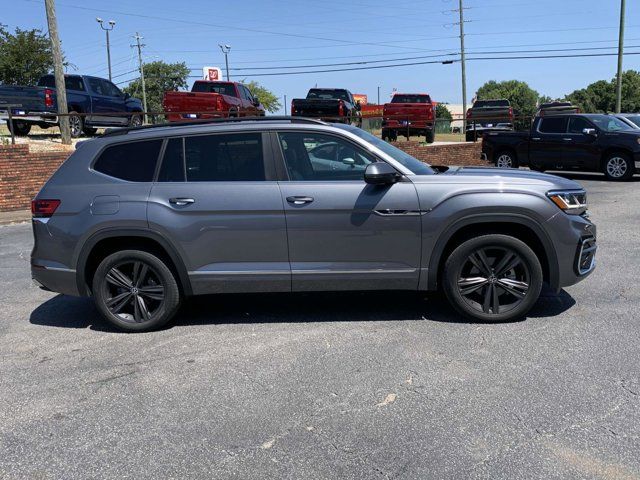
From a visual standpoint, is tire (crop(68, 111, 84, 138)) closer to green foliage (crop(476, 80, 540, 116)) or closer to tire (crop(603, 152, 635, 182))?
tire (crop(603, 152, 635, 182))

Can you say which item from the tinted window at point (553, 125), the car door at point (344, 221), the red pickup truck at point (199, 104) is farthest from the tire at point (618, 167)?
the car door at point (344, 221)

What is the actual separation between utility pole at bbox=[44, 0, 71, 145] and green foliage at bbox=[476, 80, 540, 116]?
375 ft

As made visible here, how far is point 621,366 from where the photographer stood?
4.08m

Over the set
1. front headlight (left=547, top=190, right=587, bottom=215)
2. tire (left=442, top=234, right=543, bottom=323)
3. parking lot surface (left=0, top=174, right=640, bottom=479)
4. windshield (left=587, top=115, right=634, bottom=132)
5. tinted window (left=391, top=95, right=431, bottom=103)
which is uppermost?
tinted window (left=391, top=95, right=431, bottom=103)

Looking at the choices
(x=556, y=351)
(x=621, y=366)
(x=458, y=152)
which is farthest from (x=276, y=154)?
(x=458, y=152)

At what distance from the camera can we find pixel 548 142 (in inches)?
649

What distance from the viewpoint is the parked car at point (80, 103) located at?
18.8 metres

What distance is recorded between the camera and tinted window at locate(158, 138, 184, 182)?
507cm

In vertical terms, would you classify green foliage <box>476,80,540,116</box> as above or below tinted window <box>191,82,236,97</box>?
above

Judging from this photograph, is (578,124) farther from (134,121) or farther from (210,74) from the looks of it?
(210,74)

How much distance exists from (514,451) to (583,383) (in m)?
1.02

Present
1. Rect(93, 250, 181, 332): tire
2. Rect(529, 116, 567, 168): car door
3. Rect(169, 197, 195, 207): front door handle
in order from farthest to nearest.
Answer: Rect(529, 116, 567, 168): car door, Rect(93, 250, 181, 332): tire, Rect(169, 197, 195, 207): front door handle

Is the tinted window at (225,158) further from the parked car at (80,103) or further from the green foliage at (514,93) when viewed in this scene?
the green foliage at (514,93)

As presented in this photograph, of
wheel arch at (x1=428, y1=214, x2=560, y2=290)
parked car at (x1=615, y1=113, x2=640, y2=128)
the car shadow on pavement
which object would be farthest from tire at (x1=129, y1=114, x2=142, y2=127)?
wheel arch at (x1=428, y1=214, x2=560, y2=290)
